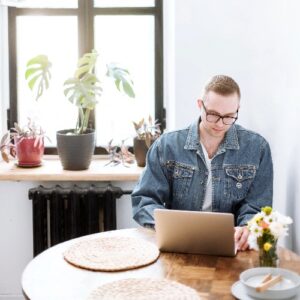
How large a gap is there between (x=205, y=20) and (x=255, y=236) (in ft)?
5.57

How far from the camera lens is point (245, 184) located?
2436 millimetres

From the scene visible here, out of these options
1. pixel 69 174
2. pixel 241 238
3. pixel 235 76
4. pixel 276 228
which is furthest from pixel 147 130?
pixel 276 228

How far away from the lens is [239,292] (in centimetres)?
168

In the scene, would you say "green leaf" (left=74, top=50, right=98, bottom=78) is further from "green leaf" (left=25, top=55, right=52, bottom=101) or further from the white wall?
the white wall

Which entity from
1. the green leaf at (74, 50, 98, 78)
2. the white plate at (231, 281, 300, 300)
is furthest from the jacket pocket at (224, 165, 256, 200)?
the green leaf at (74, 50, 98, 78)

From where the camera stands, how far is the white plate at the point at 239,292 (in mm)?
1642

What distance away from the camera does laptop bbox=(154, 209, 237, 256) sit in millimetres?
1873

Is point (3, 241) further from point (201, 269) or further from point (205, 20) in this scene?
point (201, 269)

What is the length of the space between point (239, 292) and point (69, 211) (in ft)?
6.07

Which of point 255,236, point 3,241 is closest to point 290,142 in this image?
point 255,236

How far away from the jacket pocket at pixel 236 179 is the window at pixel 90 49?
52.0 inches

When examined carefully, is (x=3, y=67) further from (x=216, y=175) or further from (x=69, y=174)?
(x=216, y=175)

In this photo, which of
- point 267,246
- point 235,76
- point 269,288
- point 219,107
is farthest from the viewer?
point 235,76

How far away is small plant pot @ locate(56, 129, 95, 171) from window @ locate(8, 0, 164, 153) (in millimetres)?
338
